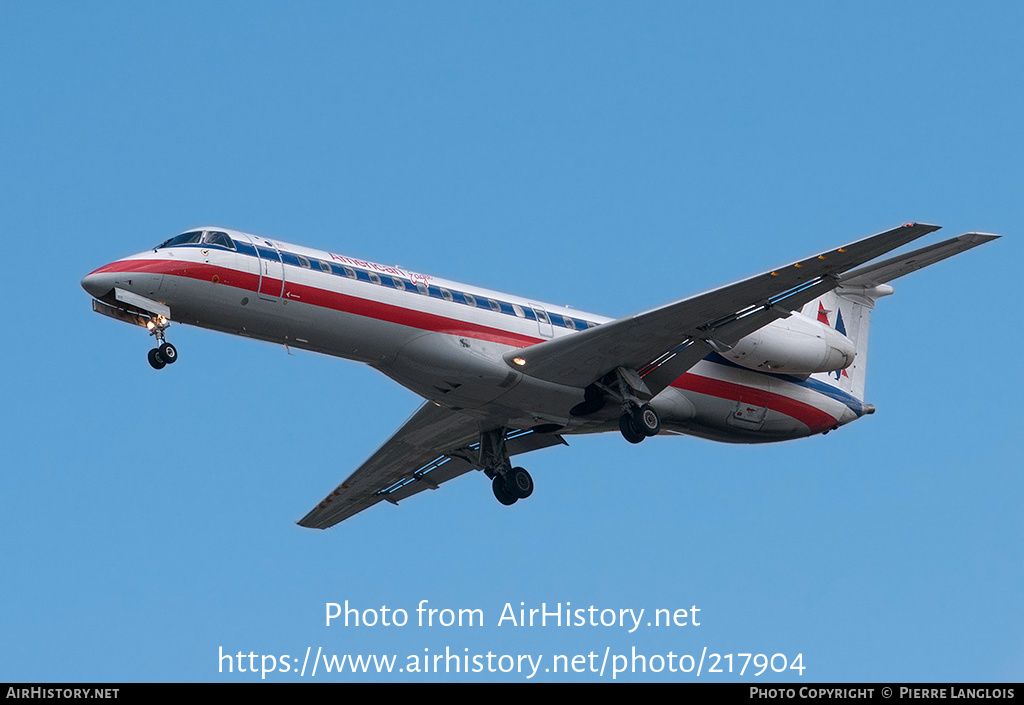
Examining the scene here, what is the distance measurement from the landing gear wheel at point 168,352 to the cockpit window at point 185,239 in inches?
68.2

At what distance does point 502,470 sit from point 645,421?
3.64m

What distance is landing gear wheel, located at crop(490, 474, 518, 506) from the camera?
92.8 feet

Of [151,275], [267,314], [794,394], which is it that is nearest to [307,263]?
[267,314]

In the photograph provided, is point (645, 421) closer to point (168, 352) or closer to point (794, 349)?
point (794, 349)

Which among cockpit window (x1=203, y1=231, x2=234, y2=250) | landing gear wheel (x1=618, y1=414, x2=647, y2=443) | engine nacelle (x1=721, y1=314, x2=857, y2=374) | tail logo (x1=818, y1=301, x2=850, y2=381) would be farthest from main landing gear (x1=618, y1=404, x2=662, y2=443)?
cockpit window (x1=203, y1=231, x2=234, y2=250)

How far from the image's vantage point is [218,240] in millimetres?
23750

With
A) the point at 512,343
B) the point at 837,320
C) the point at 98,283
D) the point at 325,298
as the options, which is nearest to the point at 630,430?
the point at 512,343

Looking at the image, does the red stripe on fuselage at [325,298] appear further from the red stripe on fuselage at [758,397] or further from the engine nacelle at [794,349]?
the engine nacelle at [794,349]

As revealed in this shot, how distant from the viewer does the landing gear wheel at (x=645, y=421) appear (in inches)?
1024

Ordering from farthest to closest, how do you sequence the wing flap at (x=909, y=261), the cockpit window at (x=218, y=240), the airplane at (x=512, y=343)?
the wing flap at (x=909, y=261) → the cockpit window at (x=218, y=240) → the airplane at (x=512, y=343)

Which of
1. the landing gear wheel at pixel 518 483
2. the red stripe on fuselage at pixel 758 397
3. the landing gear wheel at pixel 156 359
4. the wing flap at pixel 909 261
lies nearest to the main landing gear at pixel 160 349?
the landing gear wheel at pixel 156 359
